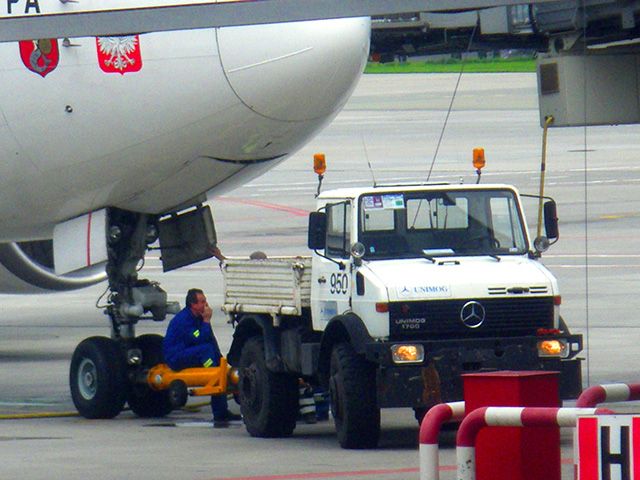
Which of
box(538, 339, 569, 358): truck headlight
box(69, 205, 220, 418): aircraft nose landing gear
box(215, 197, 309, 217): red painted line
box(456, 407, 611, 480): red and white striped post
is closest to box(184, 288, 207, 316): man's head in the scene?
box(69, 205, 220, 418): aircraft nose landing gear

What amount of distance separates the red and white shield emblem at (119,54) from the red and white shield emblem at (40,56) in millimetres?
441

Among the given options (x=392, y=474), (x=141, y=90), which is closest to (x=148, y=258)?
(x=141, y=90)

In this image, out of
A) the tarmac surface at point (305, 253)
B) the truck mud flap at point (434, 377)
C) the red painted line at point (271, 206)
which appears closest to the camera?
the tarmac surface at point (305, 253)

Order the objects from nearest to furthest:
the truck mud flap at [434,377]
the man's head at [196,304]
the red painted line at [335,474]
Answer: the red painted line at [335,474]
the truck mud flap at [434,377]
the man's head at [196,304]

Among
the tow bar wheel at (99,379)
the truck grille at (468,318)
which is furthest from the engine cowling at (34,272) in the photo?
the truck grille at (468,318)

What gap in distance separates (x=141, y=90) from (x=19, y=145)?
1.30m

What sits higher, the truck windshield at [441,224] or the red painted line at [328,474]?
the truck windshield at [441,224]

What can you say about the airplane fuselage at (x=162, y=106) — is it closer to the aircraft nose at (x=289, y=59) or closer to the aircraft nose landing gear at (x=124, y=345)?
the aircraft nose at (x=289, y=59)

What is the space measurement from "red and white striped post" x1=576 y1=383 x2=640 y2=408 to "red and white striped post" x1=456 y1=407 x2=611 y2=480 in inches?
21.5

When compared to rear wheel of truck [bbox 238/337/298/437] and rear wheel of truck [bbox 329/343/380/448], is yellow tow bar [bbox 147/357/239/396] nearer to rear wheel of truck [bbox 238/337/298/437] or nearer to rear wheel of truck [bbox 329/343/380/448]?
rear wheel of truck [bbox 238/337/298/437]

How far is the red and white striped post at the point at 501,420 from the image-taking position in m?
8.90

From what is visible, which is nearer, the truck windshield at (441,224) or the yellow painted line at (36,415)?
the truck windshield at (441,224)

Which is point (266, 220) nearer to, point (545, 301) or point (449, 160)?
point (449, 160)

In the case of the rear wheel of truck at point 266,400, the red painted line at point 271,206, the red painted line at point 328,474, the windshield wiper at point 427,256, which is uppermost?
the red painted line at point 271,206
